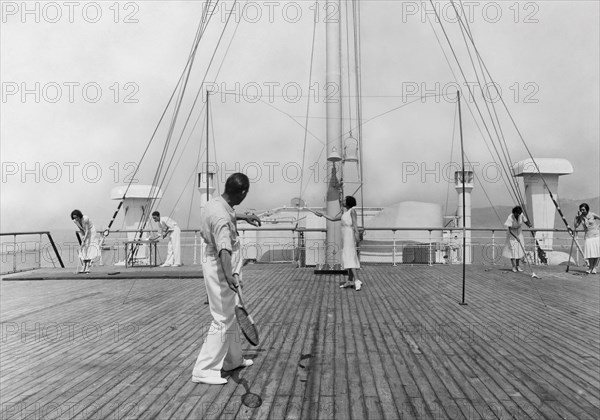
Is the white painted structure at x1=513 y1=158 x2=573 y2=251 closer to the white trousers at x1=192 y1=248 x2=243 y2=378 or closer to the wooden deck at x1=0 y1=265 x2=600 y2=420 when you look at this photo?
the wooden deck at x1=0 y1=265 x2=600 y2=420

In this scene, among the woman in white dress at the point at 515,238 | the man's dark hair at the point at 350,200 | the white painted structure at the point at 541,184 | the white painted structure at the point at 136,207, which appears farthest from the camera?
the white painted structure at the point at 136,207

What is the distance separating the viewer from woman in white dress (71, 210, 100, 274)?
11.6 m

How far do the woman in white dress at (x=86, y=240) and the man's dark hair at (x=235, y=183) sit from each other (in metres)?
9.72

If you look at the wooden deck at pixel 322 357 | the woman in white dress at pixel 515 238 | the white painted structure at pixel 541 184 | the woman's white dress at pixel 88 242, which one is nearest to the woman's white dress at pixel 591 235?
the woman in white dress at pixel 515 238

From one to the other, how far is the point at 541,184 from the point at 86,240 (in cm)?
1949

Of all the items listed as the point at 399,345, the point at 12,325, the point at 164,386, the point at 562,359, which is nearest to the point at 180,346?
the point at 164,386

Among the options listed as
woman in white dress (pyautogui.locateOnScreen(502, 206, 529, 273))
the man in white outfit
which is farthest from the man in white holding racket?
the man in white outfit

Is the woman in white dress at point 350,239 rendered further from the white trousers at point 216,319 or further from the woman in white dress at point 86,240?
the woman in white dress at point 86,240

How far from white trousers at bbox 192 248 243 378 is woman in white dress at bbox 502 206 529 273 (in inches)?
371

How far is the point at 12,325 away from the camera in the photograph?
6.02m

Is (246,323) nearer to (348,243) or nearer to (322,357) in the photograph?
(322,357)

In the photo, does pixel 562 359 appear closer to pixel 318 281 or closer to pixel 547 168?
pixel 318 281

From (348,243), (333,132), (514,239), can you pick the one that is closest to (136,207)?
(333,132)

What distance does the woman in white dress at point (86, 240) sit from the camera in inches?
455
